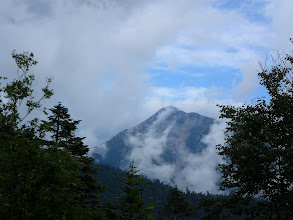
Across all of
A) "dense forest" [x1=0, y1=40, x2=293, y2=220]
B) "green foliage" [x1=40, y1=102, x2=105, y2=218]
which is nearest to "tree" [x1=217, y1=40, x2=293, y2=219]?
"dense forest" [x1=0, y1=40, x2=293, y2=220]

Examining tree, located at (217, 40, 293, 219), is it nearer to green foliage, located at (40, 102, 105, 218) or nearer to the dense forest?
the dense forest

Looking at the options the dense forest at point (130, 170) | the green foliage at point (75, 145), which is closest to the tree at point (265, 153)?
the dense forest at point (130, 170)

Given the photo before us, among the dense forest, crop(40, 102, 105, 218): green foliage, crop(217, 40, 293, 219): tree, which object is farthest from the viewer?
crop(40, 102, 105, 218): green foliage

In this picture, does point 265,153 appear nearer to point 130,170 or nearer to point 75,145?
point 130,170

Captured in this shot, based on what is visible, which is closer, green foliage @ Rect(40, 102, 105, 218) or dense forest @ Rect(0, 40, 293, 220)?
dense forest @ Rect(0, 40, 293, 220)

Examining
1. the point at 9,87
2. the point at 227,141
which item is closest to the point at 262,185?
the point at 227,141

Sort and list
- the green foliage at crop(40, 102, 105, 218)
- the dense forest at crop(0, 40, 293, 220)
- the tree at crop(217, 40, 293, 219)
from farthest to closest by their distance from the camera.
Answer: the green foliage at crop(40, 102, 105, 218)
the tree at crop(217, 40, 293, 219)
the dense forest at crop(0, 40, 293, 220)

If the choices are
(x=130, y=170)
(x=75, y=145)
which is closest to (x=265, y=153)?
(x=130, y=170)

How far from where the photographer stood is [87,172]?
24531mm

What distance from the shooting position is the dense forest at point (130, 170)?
3619 millimetres

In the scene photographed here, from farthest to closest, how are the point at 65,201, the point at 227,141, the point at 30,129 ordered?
the point at 227,141
the point at 30,129
the point at 65,201

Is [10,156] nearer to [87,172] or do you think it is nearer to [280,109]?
[280,109]

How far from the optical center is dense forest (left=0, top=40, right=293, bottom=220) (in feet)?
11.9

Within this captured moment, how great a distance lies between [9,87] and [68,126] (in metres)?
7.69
